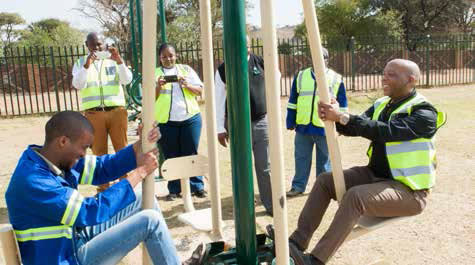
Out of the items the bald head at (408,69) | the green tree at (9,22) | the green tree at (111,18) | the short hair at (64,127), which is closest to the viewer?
the short hair at (64,127)

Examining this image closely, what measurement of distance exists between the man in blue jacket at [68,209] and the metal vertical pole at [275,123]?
1.97 feet

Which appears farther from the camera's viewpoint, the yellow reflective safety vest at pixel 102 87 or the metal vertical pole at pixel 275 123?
the yellow reflective safety vest at pixel 102 87

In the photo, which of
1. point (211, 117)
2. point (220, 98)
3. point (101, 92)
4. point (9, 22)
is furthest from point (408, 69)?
point (9, 22)

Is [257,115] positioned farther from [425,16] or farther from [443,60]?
[425,16]

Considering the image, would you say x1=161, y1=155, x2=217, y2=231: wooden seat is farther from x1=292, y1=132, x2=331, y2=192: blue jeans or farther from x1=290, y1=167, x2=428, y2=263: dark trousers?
x1=292, y1=132, x2=331, y2=192: blue jeans

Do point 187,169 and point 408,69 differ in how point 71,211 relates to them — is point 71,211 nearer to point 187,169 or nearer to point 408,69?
point 187,169

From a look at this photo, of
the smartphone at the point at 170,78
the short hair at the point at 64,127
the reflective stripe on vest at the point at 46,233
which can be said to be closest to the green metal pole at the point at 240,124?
the short hair at the point at 64,127

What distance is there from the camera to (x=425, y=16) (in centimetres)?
3788

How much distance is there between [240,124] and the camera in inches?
105

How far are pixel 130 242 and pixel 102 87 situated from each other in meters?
3.10

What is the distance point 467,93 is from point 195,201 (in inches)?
508

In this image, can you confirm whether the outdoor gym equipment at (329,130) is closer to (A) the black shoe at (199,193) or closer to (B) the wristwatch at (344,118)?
(B) the wristwatch at (344,118)

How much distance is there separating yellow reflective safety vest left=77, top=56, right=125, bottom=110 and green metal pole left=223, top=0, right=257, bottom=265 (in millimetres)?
2872

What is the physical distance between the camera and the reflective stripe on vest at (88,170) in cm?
278
